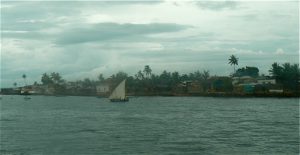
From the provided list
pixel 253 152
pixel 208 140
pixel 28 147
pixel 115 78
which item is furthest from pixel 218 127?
pixel 115 78

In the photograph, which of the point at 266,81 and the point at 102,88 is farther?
the point at 102,88

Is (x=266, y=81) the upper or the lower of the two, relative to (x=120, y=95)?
upper

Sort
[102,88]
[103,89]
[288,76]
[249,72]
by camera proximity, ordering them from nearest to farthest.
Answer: [288,76] < [249,72] < [103,89] < [102,88]

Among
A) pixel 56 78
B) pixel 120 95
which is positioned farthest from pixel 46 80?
pixel 120 95

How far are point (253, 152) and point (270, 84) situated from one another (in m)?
91.0

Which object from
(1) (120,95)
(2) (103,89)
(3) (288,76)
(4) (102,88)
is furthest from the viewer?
(4) (102,88)

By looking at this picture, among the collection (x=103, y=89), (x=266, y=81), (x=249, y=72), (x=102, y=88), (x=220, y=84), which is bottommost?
(x=103, y=89)

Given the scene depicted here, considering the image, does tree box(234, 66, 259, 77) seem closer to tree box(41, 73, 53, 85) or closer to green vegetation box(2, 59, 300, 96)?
green vegetation box(2, 59, 300, 96)

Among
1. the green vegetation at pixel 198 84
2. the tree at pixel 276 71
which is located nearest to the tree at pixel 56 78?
the green vegetation at pixel 198 84

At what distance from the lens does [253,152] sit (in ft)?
75.0

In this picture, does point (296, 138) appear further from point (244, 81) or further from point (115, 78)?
point (115, 78)

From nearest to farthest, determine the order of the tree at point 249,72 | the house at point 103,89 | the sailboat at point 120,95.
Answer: the sailboat at point 120,95, the tree at point 249,72, the house at point 103,89

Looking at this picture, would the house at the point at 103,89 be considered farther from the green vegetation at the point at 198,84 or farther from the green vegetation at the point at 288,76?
the green vegetation at the point at 288,76

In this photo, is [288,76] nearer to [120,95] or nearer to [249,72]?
[249,72]
